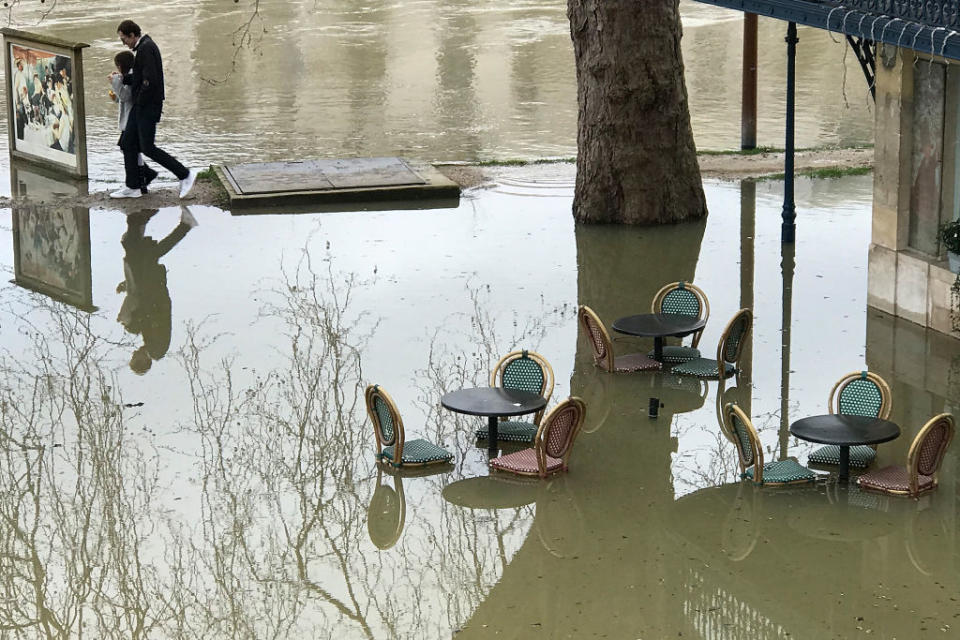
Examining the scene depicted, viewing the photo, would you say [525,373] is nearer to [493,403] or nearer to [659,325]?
[493,403]

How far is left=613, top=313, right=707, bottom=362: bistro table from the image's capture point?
12.3 meters

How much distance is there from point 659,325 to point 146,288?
5620mm

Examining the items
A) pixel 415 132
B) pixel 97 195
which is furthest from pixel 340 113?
pixel 97 195

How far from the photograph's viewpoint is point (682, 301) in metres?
12.8

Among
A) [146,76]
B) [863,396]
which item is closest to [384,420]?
[863,396]

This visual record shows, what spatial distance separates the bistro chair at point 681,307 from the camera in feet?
41.6

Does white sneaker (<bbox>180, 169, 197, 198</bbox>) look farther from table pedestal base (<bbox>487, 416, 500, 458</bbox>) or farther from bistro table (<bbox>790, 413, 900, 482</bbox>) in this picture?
bistro table (<bbox>790, 413, 900, 482</bbox>)

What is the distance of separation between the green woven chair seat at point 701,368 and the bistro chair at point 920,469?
2371 mm

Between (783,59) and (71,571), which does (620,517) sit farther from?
(783,59)

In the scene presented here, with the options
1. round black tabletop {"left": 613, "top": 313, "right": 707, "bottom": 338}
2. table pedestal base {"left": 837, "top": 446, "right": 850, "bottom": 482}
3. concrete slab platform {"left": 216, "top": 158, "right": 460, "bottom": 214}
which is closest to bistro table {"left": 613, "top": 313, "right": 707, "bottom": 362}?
round black tabletop {"left": 613, "top": 313, "right": 707, "bottom": 338}

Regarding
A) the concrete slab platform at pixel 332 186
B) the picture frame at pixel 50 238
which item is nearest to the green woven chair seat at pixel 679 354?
the picture frame at pixel 50 238

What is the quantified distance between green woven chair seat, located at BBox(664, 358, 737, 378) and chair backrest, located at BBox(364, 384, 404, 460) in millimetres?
2971

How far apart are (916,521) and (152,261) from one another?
9470mm

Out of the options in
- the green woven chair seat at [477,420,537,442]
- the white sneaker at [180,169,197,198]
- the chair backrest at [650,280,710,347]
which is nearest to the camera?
the green woven chair seat at [477,420,537,442]
